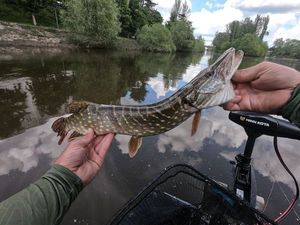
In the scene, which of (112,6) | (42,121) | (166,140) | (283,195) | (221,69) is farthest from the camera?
(112,6)

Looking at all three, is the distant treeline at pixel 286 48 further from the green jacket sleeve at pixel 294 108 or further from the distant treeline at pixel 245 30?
the green jacket sleeve at pixel 294 108

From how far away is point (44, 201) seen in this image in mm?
1120

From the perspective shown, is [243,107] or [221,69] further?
[243,107]

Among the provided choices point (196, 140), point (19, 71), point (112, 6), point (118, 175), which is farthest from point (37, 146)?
point (112, 6)

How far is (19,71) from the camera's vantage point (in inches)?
340

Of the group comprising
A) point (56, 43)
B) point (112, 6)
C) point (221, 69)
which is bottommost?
point (56, 43)

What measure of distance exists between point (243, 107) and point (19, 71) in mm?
9257

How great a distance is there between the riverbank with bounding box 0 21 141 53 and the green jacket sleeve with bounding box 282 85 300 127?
17.0 m

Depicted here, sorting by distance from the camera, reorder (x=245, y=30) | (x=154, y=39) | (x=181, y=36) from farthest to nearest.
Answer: (x=245, y=30) → (x=181, y=36) → (x=154, y=39)

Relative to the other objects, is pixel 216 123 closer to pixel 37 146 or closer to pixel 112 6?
pixel 37 146

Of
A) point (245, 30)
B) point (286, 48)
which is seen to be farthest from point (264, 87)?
point (286, 48)

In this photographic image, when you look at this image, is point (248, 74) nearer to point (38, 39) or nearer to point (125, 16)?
point (38, 39)

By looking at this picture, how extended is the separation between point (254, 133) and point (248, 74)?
0.57 meters

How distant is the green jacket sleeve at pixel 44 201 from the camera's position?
Answer: 1.01m
